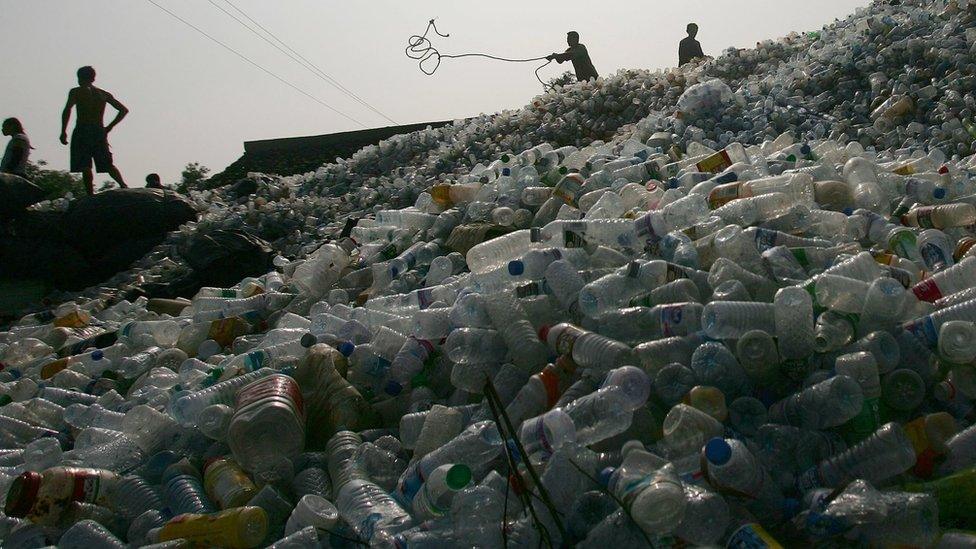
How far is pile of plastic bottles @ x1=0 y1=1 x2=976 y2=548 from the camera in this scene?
74.4 inches

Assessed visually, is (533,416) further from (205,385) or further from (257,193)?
(257,193)

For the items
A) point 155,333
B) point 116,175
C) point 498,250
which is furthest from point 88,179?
point 498,250

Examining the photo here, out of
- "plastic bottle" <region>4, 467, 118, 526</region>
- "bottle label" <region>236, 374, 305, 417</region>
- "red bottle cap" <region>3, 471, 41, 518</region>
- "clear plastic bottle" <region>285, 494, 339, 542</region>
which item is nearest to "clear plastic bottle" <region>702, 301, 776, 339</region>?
"clear plastic bottle" <region>285, 494, 339, 542</region>

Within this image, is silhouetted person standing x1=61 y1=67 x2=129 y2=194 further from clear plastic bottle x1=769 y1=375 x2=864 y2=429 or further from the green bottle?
the green bottle

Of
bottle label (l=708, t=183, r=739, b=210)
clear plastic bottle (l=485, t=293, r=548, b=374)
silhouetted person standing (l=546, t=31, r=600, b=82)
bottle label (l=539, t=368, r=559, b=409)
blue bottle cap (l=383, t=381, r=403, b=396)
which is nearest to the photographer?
bottle label (l=539, t=368, r=559, b=409)

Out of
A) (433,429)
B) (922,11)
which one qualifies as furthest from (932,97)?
(433,429)

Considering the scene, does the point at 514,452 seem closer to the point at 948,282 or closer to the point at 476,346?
the point at 476,346

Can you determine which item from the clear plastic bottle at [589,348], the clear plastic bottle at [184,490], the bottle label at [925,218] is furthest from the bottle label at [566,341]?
the bottle label at [925,218]

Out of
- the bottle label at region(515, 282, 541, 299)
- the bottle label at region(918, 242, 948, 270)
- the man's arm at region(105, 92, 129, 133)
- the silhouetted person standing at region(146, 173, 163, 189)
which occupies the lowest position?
the bottle label at region(918, 242, 948, 270)

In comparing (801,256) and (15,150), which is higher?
(15,150)

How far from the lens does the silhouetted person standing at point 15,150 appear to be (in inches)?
334

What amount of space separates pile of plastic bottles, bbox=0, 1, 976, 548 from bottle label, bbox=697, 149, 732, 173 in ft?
0.04

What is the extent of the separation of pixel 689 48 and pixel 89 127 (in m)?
7.09

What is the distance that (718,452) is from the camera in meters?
1.74
